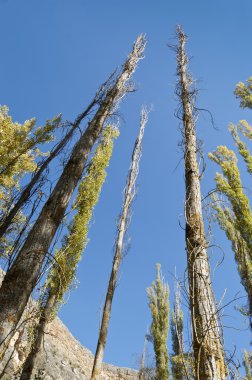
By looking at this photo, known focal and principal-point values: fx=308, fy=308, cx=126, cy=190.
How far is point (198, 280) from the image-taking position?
9.67 ft

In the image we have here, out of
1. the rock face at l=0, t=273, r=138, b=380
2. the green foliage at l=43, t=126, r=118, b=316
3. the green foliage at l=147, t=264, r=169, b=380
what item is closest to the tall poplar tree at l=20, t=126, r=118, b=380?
the green foliage at l=43, t=126, r=118, b=316

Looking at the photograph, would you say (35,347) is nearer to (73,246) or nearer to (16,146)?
(73,246)

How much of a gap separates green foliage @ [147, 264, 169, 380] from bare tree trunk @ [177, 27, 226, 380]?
10.3m

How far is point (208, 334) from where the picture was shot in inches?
99.9

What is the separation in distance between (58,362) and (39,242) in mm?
14850

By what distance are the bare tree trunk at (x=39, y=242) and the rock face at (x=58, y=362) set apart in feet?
17.6

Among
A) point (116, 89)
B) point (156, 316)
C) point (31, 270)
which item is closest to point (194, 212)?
point (31, 270)

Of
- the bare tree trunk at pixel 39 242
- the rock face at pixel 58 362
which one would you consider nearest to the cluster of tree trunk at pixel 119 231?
the bare tree trunk at pixel 39 242

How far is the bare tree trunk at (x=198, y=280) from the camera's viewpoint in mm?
2393

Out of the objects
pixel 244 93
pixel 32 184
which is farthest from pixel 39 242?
pixel 244 93

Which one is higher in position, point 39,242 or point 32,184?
point 32,184

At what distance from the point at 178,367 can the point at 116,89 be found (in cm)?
1185

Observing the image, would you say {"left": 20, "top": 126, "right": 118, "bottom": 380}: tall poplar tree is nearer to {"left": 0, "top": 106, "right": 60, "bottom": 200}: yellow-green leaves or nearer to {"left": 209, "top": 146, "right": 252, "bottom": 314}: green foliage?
{"left": 0, "top": 106, "right": 60, "bottom": 200}: yellow-green leaves

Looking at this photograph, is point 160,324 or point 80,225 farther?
point 160,324
